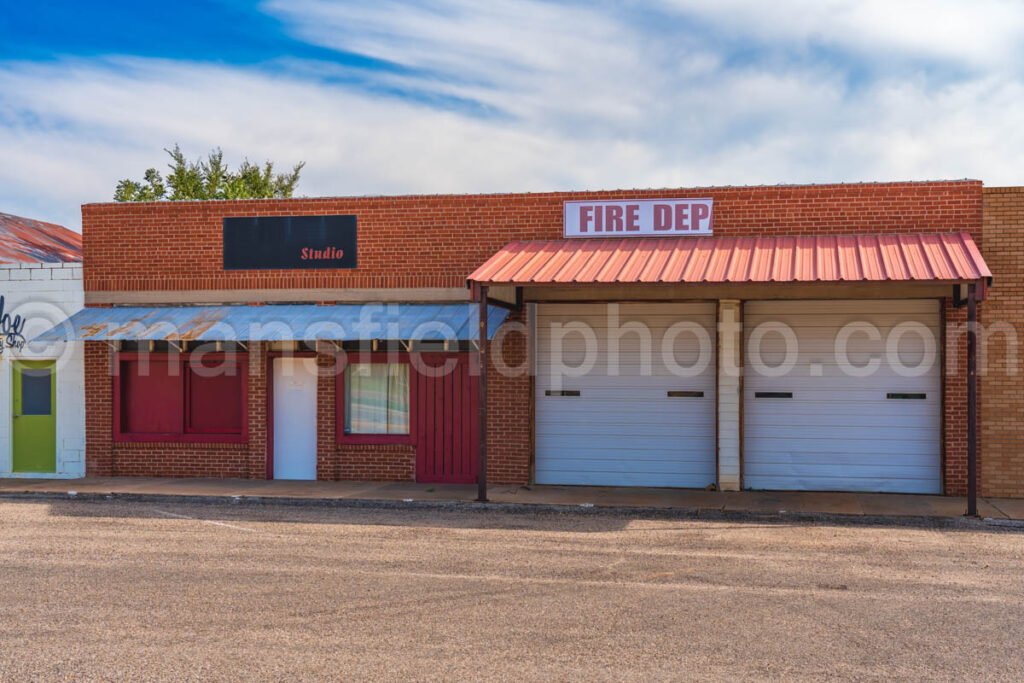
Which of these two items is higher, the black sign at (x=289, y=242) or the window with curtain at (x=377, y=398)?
the black sign at (x=289, y=242)

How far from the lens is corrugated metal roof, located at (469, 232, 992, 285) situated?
13444 mm

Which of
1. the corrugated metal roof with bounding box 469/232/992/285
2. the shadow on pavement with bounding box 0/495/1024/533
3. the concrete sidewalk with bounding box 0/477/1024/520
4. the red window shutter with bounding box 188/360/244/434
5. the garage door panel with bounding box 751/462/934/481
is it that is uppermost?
the corrugated metal roof with bounding box 469/232/992/285

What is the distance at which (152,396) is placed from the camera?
17.8 meters

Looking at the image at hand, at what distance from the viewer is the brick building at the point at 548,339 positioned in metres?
15.1

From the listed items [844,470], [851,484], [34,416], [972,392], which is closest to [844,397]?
[844,470]

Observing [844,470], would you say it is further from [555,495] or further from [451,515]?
[451,515]

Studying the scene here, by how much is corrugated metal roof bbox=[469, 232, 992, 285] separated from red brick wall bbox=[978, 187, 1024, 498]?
2.00ft

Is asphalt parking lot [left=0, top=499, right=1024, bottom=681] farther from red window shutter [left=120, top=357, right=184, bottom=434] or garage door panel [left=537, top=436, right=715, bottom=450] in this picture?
red window shutter [left=120, top=357, right=184, bottom=434]

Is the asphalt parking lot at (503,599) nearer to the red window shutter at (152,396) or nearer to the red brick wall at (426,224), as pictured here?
the red window shutter at (152,396)

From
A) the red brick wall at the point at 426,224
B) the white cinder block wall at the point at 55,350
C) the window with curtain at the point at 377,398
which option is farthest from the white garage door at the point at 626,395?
the white cinder block wall at the point at 55,350

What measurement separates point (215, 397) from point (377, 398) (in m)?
2.84

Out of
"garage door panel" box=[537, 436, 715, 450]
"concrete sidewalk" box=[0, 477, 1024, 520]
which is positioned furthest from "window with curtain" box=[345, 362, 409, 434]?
"garage door panel" box=[537, 436, 715, 450]

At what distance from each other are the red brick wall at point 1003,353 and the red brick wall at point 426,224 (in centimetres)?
37

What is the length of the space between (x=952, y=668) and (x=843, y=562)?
12.2 ft
